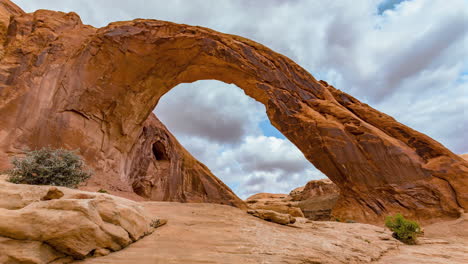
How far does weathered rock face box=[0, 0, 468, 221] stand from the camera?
1402cm

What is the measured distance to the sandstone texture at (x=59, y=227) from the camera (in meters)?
2.98

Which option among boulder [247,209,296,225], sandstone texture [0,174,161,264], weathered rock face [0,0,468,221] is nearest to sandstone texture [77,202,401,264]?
sandstone texture [0,174,161,264]

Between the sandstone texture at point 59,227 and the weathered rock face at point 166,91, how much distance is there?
11.4 meters

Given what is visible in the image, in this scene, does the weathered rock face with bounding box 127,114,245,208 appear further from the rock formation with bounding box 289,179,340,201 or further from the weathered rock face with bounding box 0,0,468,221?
the rock formation with bounding box 289,179,340,201

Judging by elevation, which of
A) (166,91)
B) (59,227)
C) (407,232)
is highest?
(166,91)

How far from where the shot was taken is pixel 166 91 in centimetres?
2058

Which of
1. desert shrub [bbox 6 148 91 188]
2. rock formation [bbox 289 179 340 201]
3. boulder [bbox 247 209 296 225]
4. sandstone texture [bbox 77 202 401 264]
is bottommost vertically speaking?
sandstone texture [bbox 77 202 401 264]

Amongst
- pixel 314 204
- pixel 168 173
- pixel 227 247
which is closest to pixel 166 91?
pixel 168 173

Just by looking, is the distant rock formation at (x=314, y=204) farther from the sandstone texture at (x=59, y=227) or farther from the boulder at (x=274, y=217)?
the sandstone texture at (x=59, y=227)

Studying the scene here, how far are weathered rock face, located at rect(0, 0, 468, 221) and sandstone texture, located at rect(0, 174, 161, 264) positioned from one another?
37.3 feet

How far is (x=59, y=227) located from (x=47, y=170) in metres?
4.53

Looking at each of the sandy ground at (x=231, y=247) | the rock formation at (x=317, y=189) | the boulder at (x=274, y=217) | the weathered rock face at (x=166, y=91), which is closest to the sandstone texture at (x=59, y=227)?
the sandy ground at (x=231, y=247)

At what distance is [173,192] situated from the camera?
24781 mm

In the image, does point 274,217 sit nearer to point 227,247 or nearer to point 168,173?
point 227,247
